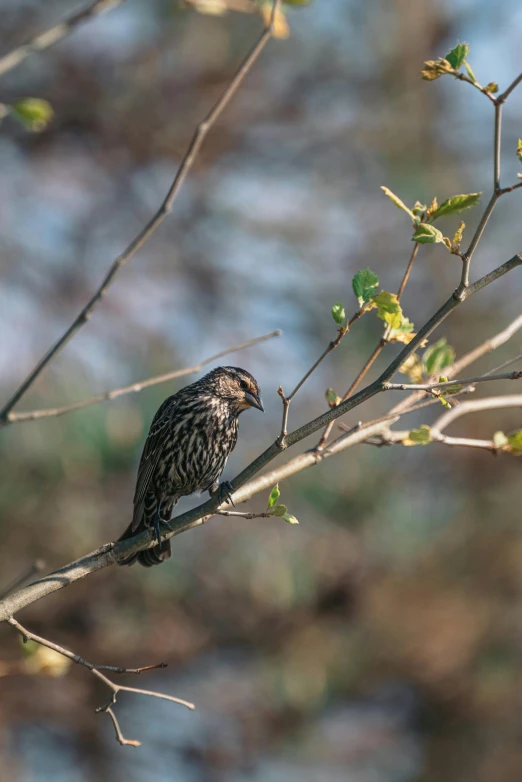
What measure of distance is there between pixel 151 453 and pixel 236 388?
0.39 meters

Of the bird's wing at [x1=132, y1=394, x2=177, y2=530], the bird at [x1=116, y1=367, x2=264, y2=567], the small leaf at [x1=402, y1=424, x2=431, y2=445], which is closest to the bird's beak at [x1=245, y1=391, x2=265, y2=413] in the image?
the bird at [x1=116, y1=367, x2=264, y2=567]

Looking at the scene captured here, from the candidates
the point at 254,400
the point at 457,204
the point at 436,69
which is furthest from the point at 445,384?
the point at 254,400

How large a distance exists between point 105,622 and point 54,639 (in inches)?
10.2

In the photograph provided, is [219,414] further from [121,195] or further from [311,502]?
[121,195]

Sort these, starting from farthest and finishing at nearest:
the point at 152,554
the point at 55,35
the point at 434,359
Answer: the point at 152,554 < the point at 434,359 < the point at 55,35

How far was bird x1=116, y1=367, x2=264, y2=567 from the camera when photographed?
310cm

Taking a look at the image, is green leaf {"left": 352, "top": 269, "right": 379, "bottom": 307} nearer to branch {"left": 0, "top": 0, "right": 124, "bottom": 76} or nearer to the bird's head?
branch {"left": 0, "top": 0, "right": 124, "bottom": 76}

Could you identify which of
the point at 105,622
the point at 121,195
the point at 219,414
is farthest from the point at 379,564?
the point at 121,195

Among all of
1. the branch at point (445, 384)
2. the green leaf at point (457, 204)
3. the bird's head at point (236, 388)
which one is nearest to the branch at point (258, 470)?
the branch at point (445, 384)

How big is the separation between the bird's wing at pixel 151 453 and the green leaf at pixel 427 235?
1598 mm

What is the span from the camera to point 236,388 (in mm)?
3318

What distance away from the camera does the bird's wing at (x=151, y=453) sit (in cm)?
300

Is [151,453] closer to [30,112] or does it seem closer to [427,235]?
[30,112]

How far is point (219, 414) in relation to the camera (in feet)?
10.5
